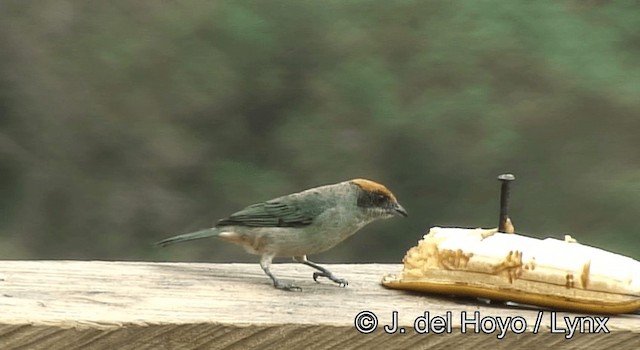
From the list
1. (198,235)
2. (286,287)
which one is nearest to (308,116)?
(198,235)

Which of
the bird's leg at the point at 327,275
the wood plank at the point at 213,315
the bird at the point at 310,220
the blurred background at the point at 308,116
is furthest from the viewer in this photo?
the blurred background at the point at 308,116

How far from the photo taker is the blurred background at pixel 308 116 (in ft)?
10.1

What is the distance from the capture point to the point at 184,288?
197cm

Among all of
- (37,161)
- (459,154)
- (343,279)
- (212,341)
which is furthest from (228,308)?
(37,161)

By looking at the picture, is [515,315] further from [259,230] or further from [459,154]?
[459,154]

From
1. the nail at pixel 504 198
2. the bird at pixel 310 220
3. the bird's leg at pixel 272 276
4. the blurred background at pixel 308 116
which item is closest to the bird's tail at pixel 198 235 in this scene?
the bird at pixel 310 220

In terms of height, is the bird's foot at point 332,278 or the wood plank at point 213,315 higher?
the bird's foot at point 332,278

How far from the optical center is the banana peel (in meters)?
1.88

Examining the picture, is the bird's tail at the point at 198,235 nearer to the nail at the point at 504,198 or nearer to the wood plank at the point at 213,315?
the wood plank at the point at 213,315

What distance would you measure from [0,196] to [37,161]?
0.50ft

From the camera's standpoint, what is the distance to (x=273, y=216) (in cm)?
238

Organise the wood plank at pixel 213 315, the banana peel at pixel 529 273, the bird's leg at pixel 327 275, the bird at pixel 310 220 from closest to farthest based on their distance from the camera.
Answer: the wood plank at pixel 213 315 < the banana peel at pixel 529 273 < the bird's leg at pixel 327 275 < the bird at pixel 310 220

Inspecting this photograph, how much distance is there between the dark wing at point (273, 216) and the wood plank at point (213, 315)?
0.87ft

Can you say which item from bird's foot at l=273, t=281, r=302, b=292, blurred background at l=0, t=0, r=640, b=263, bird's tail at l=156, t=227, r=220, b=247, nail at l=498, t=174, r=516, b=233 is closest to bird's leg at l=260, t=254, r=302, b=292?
bird's foot at l=273, t=281, r=302, b=292
